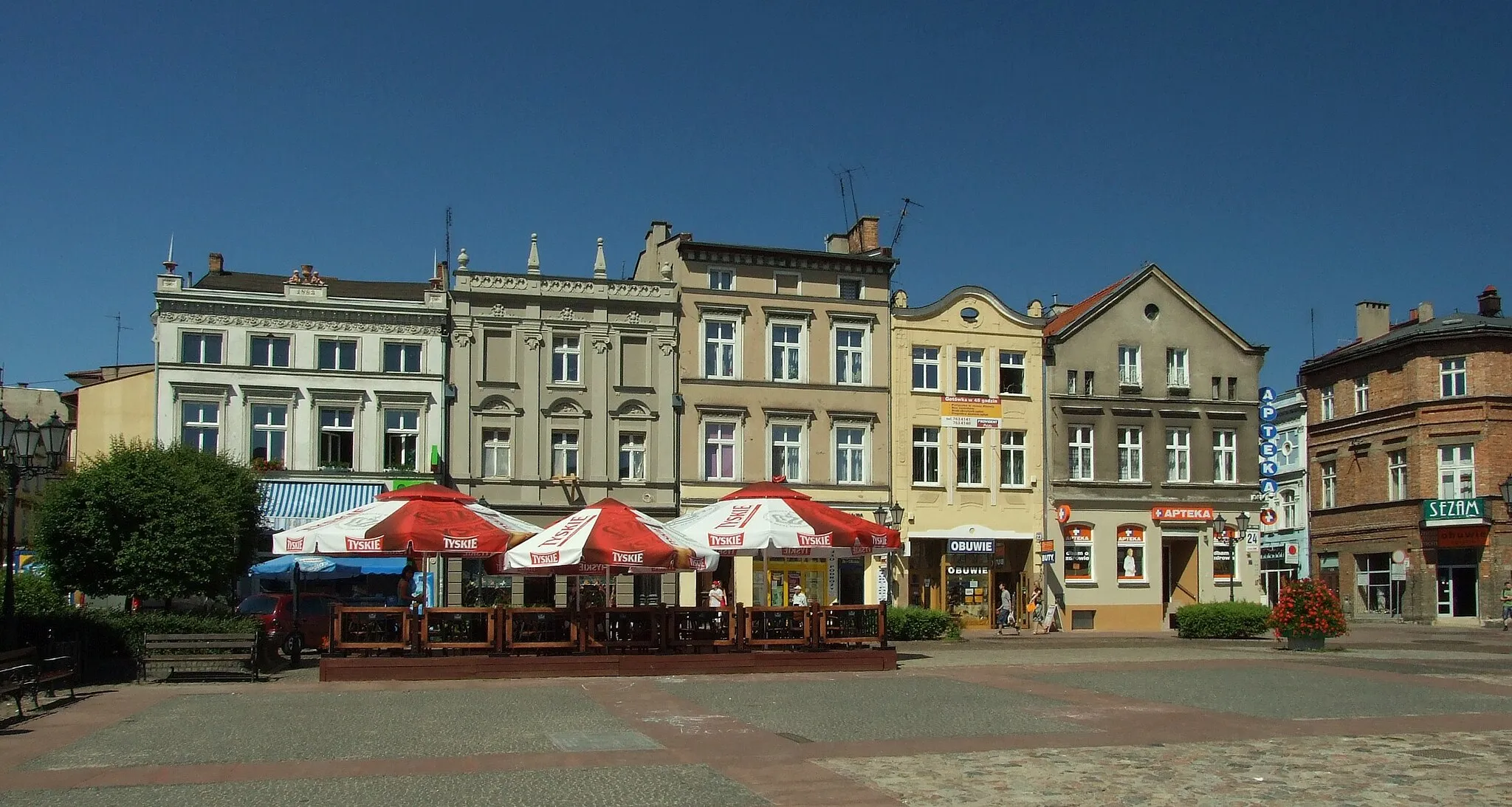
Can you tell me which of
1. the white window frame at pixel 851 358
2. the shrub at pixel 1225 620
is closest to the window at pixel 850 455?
the white window frame at pixel 851 358

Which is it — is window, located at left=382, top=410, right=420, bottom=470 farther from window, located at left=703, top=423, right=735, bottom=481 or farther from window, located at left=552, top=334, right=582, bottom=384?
window, located at left=703, top=423, right=735, bottom=481

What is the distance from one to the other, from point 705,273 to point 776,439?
18.6ft

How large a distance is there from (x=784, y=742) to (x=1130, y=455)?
3391cm

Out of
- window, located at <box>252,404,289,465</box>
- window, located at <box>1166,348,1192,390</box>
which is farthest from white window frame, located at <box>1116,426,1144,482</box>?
window, located at <box>252,404,289,465</box>

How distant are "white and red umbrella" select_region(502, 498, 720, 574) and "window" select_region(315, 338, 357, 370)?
18417 mm

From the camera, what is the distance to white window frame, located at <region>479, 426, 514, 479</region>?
4088 centimetres

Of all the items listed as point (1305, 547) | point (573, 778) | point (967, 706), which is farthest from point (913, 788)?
point (1305, 547)

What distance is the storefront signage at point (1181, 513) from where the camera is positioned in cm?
4584

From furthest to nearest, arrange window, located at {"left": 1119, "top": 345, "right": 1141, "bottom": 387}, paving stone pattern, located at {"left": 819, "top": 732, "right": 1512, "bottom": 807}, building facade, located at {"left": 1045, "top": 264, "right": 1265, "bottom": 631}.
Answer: window, located at {"left": 1119, "top": 345, "right": 1141, "bottom": 387} → building facade, located at {"left": 1045, "top": 264, "right": 1265, "bottom": 631} → paving stone pattern, located at {"left": 819, "top": 732, "right": 1512, "bottom": 807}

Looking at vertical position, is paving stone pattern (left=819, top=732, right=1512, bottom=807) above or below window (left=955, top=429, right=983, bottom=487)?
below

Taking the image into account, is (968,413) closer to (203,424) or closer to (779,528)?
(779,528)

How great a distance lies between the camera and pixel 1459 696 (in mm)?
20219

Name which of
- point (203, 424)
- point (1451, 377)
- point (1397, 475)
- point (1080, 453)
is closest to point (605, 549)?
point (203, 424)

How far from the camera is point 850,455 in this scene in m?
43.9
